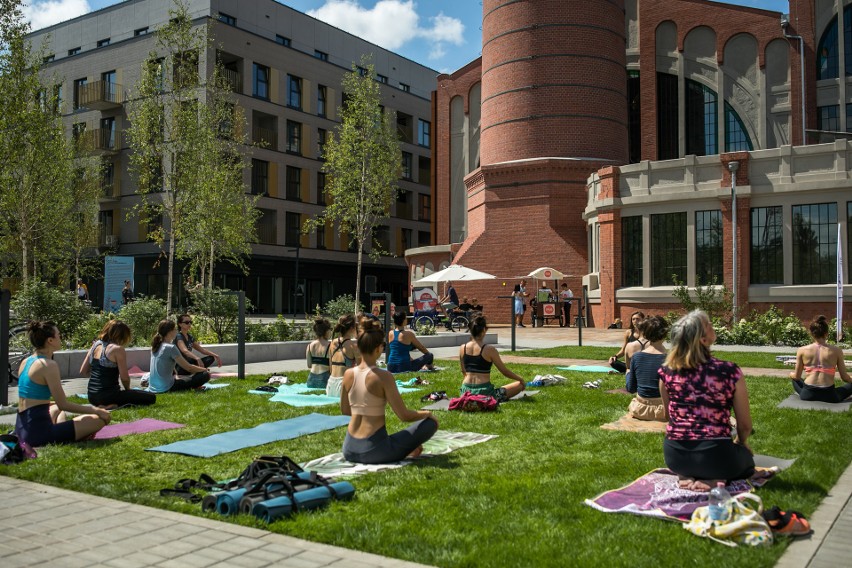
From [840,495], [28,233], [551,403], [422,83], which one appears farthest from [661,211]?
[422,83]

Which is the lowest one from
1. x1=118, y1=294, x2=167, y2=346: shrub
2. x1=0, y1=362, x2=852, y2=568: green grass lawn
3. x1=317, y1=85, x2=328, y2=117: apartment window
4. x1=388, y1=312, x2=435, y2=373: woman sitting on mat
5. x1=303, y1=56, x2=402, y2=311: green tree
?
x1=0, y1=362, x2=852, y2=568: green grass lawn

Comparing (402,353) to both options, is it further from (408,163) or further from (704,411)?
(408,163)

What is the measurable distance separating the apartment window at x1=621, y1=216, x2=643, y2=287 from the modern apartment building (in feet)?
76.6

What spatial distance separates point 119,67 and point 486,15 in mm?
26718

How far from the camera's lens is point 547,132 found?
123ft

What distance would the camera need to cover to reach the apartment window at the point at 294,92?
180 ft

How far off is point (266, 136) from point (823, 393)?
1852 inches

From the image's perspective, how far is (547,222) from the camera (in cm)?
3709

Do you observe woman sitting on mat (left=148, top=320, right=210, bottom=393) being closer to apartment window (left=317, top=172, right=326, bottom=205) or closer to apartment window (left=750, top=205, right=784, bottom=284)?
apartment window (left=750, top=205, right=784, bottom=284)

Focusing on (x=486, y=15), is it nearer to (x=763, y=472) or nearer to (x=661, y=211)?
(x=661, y=211)

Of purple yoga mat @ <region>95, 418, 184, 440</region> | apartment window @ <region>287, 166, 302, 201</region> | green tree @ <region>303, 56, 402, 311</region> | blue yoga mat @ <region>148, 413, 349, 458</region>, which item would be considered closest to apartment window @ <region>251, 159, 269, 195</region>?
apartment window @ <region>287, 166, 302, 201</region>

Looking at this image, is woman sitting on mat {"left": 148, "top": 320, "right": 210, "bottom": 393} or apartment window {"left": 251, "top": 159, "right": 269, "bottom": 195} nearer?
woman sitting on mat {"left": 148, "top": 320, "right": 210, "bottom": 393}

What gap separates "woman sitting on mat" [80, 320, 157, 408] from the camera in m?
10.0

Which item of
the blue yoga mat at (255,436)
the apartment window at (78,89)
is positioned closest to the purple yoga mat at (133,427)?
the blue yoga mat at (255,436)
